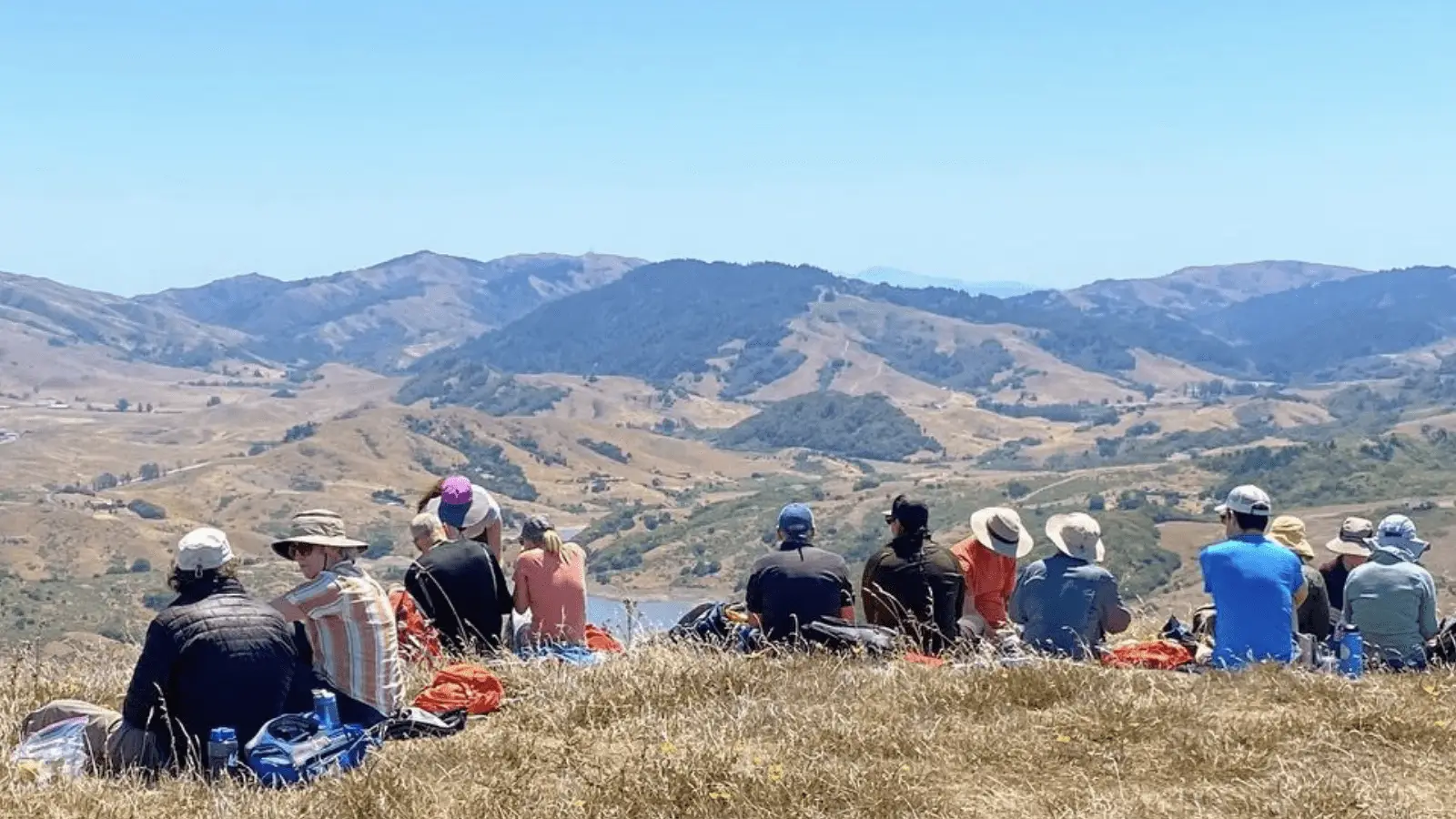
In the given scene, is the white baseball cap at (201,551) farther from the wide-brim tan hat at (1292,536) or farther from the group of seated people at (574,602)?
the wide-brim tan hat at (1292,536)

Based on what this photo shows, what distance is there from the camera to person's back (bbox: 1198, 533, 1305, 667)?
9078 mm

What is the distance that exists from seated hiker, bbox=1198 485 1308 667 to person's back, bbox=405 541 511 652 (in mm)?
5210

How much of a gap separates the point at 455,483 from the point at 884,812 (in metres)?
6.08

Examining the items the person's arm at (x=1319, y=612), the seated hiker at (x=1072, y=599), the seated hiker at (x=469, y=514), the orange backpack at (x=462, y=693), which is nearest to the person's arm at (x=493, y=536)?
the seated hiker at (x=469, y=514)

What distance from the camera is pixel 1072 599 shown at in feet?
32.1

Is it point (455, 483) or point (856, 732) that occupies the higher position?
point (455, 483)

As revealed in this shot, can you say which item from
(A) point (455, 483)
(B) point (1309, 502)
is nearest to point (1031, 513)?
(B) point (1309, 502)

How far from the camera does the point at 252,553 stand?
158 metres

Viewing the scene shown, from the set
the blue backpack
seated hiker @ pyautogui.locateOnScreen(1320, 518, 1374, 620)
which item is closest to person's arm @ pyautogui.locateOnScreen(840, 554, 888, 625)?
seated hiker @ pyautogui.locateOnScreen(1320, 518, 1374, 620)

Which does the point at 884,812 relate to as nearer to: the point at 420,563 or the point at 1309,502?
the point at 420,563

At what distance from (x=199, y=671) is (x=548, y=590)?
3.86 metres

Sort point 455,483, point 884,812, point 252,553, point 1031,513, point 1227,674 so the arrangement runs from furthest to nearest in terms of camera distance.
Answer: point 1031,513 < point 252,553 < point 455,483 < point 1227,674 < point 884,812

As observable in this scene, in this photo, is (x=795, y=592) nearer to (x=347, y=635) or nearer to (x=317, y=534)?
(x=347, y=635)

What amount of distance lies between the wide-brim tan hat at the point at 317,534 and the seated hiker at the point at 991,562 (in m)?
5.14
